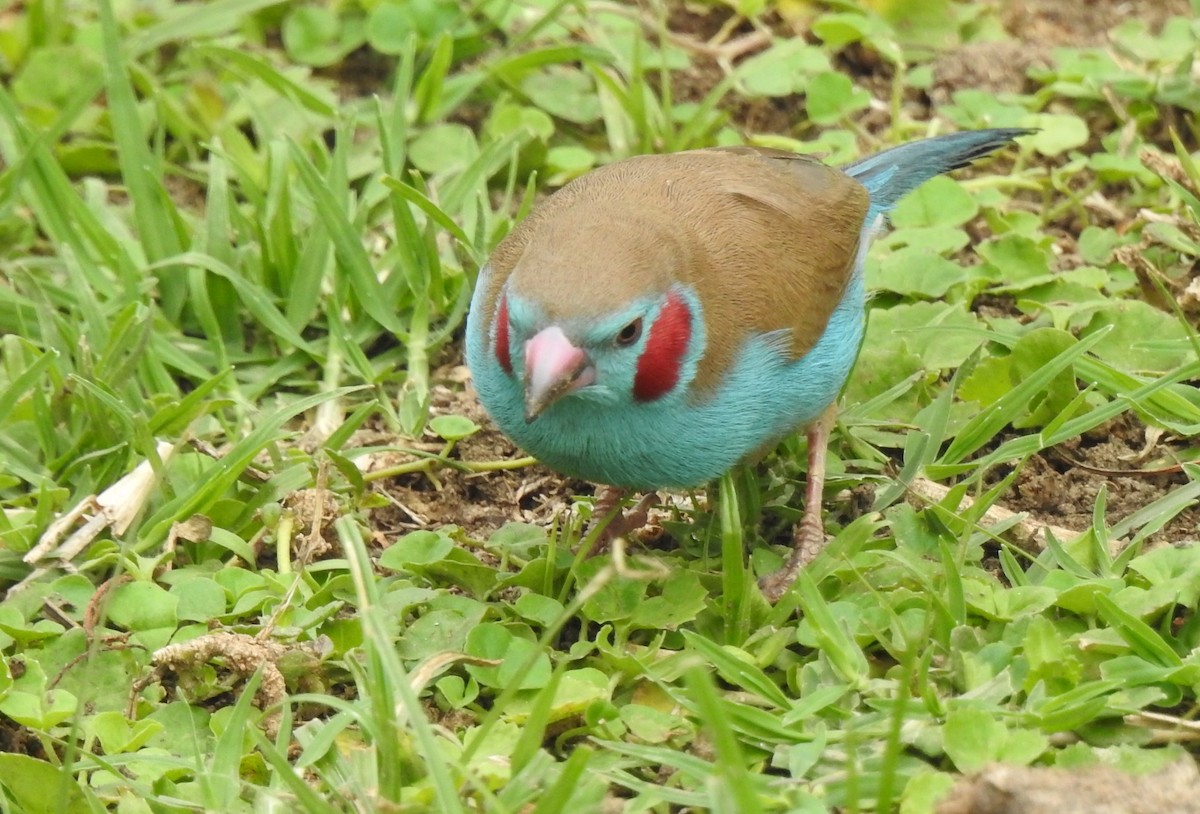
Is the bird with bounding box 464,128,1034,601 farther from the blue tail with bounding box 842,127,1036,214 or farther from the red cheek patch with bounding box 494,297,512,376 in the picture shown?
the blue tail with bounding box 842,127,1036,214

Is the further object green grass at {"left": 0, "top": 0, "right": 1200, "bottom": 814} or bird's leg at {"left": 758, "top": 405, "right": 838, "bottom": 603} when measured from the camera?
bird's leg at {"left": 758, "top": 405, "right": 838, "bottom": 603}

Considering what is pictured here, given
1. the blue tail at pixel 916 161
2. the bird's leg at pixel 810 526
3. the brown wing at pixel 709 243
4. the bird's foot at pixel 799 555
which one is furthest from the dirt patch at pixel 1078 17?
the bird's foot at pixel 799 555

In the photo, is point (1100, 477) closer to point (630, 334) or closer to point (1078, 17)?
point (630, 334)

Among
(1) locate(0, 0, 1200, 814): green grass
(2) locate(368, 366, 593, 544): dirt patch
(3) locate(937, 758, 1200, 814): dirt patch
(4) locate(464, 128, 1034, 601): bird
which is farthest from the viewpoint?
(2) locate(368, 366, 593, 544): dirt patch

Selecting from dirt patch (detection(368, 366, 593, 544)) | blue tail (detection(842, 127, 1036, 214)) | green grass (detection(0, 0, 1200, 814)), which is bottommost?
dirt patch (detection(368, 366, 593, 544))

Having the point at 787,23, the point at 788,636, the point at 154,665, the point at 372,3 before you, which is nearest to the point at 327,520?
the point at 154,665

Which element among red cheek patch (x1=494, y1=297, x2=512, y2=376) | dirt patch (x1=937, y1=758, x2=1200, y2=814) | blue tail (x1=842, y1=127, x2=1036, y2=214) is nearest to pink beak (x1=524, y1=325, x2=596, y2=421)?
red cheek patch (x1=494, y1=297, x2=512, y2=376)

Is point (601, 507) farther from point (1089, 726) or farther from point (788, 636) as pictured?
point (1089, 726)
